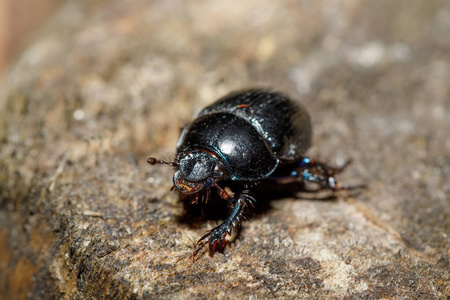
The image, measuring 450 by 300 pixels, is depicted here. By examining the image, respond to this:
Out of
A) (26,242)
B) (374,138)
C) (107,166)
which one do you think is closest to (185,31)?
(107,166)

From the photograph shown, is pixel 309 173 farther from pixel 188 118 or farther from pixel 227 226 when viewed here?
pixel 188 118

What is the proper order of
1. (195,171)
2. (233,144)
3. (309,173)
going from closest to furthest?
(195,171) < (233,144) < (309,173)

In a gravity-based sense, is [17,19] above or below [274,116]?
below

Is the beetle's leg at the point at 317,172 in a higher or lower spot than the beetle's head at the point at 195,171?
lower

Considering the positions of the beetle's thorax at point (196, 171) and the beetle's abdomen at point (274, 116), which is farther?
the beetle's abdomen at point (274, 116)

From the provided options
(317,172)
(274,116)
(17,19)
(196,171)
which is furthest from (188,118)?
(17,19)

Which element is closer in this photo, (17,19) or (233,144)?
(233,144)

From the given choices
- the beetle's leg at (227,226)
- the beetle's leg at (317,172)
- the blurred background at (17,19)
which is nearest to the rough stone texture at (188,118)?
the beetle's leg at (227,226)

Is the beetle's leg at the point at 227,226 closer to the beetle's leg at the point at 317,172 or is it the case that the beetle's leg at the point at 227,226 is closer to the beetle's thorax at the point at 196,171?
the beetle's thorax at the point at 196,171
